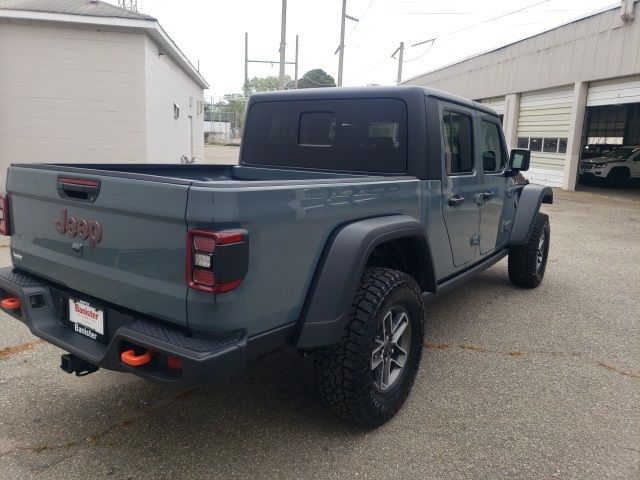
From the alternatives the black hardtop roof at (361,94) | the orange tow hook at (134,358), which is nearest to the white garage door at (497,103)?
the black hardtop roof at (361,94)

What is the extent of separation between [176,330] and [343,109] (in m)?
2.20

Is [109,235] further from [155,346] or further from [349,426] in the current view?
[349,426]

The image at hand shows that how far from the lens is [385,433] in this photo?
9.56 ft

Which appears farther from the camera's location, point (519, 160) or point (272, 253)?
point (519, 160)

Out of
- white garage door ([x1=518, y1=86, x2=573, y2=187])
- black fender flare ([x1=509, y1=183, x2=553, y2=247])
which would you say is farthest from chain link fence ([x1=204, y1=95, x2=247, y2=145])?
black fender flare ([x1=509, y1=183, x2=553, y2=247])

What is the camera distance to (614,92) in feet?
51.5

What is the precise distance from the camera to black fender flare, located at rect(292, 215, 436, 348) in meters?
2.54

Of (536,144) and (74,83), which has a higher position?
(74,83)

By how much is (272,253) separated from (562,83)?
60.7ft

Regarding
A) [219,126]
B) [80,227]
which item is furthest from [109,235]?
[219,126]

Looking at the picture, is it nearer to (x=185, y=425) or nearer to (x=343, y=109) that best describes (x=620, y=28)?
(x=343, y=109)

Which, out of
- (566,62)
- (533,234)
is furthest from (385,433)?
(566,62)

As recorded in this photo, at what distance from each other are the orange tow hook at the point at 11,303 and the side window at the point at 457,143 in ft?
9.32

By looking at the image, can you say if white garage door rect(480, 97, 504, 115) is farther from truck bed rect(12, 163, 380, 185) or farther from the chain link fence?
the chain link fence
